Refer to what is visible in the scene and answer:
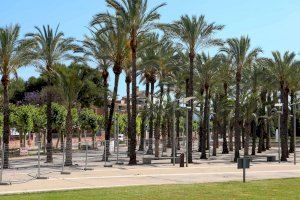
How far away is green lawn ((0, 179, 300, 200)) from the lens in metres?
17.3

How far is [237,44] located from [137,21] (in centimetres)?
1194

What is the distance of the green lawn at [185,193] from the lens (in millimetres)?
17281

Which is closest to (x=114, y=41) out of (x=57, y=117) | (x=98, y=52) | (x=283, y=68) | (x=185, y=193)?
(x=98, y=52)

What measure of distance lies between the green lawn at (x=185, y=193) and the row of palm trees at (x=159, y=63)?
53.8 ft

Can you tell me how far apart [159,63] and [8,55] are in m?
17.0

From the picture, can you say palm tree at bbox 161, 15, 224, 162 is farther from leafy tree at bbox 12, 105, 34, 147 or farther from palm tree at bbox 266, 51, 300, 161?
leafy tree at bbox 12, 105, 34, 147

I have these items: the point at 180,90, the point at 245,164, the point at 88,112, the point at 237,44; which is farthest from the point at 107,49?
the point at 88,112

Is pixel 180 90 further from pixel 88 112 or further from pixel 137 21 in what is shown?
pixel 88 112

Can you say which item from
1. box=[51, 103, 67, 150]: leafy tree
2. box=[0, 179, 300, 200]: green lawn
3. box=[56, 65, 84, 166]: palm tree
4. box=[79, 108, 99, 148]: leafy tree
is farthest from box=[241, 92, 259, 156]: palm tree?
box=[79, 108, 99, 148]: leafy tree

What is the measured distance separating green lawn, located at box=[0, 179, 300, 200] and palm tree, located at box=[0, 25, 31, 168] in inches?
669

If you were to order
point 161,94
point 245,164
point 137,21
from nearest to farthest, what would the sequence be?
point 245,164, point 137,21, point 161,94

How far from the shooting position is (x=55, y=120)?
63.4m

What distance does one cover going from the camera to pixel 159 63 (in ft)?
158

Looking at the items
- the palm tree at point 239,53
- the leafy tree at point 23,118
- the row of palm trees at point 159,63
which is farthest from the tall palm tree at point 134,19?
the leafy tree at point 23,118
